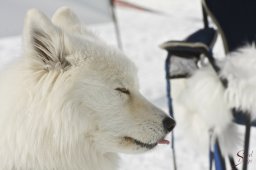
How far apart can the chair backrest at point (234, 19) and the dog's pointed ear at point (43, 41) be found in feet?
4.27

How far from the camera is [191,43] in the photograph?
7.86ft

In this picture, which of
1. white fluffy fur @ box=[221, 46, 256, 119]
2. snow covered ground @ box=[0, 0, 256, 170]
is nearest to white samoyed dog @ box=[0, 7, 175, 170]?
white fluffy fur @ box=[221, 46, 256, 119]

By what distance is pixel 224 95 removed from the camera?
2.31 meters

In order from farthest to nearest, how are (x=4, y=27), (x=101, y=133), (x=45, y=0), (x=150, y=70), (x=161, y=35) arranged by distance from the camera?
(x=161, y=35) → (x=150, y=70) → (x=4, y=27) → (x=45, y=0) → (x=101, y=133)

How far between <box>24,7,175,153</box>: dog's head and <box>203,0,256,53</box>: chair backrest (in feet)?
3.41

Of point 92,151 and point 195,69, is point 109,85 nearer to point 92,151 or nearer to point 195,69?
point 92,151

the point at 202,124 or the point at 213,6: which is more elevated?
the point at 213,6

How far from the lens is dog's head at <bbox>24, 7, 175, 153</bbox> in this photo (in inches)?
61.5

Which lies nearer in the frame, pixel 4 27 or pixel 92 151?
pixel 92 151

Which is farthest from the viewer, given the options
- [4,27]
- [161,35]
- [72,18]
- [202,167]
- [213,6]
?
[161,35]

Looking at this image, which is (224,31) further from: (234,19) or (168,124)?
(168,124)

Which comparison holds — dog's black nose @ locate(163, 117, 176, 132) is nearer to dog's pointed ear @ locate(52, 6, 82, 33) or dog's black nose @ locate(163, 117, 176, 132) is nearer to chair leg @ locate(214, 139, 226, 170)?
dog's pointed ear @ locate(52, 6, 82, 33)

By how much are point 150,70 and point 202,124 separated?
3.16 metres

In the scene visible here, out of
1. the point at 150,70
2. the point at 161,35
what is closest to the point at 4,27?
the point at 150,70
